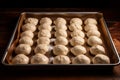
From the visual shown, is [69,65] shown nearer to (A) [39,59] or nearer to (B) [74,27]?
(A) [39,59]

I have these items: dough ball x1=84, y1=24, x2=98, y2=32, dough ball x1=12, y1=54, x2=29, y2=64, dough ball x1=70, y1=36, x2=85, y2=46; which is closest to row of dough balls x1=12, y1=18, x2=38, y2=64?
dough ball x1=12, y1=54, x2=29, y2=64

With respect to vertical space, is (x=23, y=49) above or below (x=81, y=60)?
above

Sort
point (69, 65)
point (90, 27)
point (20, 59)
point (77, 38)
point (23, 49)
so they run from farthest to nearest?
point (90, 27)
point (77, 38)
point (23, 49)
point (20, 59)
point (69, 65)

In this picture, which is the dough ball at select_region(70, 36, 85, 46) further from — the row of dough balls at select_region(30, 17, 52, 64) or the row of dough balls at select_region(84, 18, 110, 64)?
the row of dough balls at select_region(30, 17, 52, 64)

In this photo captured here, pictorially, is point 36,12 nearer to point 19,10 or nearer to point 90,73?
point 19,10

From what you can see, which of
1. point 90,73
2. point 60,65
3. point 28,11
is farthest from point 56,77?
point 28,11

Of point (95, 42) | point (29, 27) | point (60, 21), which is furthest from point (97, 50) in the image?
point (29, 27)

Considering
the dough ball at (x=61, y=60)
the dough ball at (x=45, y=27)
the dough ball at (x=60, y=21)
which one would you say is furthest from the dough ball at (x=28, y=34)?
the dough ball at (x=61, y=60)

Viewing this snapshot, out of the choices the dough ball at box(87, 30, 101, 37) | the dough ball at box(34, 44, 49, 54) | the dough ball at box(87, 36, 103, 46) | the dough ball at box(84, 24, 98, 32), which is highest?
the dough ball at box(84, 24, 98, 32)
